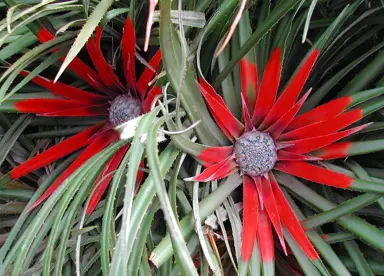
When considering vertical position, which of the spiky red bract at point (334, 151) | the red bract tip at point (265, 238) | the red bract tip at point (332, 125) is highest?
the red bract tip at point (332, 125)

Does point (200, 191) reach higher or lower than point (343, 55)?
lower

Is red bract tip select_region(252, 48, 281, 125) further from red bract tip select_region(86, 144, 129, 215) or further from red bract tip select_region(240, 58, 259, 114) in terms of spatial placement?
red bract tip select_region(86, 144, 129, 215)

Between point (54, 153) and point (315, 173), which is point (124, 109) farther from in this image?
point (315, 173)

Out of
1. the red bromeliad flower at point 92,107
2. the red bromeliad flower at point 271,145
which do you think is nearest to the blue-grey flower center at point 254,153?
the red bromeliad flower at point 271,145

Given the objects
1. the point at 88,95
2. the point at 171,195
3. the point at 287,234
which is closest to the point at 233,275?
the point at 287,234

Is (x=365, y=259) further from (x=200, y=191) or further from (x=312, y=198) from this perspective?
(x=200, y=191)

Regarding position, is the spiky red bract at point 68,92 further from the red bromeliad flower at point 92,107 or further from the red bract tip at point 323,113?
the red bract tip at point 323,113
